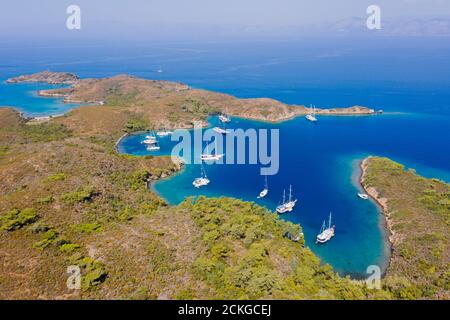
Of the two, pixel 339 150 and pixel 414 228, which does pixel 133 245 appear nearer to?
pixel 414 228

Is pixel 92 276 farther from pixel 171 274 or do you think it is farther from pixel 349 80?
pixel 349 80

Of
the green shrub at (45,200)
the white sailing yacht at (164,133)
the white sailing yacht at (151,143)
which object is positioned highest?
the white sailing yacht at (164,133)

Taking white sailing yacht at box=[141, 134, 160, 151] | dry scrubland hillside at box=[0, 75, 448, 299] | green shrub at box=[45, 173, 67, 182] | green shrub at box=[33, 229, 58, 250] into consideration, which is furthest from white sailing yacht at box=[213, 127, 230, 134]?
green shrub at box=[33, 229, 58, 250]

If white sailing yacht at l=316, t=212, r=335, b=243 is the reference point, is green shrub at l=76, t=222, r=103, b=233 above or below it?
above

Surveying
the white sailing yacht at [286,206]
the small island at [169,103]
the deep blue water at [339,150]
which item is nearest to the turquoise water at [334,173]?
the deep blue water at [339,150]

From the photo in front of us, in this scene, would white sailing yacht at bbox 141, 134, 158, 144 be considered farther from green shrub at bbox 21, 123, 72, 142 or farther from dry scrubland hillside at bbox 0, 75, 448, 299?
green shrub at bbox 21, 123, 72, 142

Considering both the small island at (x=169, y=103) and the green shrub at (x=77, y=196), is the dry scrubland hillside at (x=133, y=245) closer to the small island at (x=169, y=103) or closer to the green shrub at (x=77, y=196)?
the green shrub at (x=77, y=196)

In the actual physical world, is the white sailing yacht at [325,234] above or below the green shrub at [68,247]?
below

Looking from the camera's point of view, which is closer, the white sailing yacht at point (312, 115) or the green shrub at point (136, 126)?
the green shrub at point (136, 126)

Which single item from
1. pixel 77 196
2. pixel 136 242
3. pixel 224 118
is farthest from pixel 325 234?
pixel 224 118

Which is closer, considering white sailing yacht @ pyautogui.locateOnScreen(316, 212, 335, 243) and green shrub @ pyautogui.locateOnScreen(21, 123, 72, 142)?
white sailing yacht @ pyautogui.locateOnScreen(316, 212, 335, 243)
